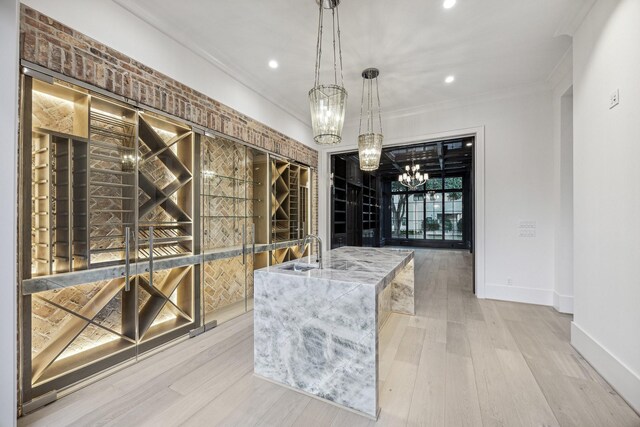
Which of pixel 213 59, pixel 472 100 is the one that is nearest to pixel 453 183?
pixel 472 100

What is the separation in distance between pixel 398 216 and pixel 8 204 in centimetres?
1228

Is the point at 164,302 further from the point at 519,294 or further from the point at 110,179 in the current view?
the point at 519,294

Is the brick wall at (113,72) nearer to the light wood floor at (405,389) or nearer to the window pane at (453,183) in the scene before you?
the light wood floor at (405,389)

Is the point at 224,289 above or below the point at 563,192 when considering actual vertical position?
below

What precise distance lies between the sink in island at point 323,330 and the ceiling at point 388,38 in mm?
2354

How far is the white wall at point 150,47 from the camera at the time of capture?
82.1 inches

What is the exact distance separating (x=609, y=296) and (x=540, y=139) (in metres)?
2.71

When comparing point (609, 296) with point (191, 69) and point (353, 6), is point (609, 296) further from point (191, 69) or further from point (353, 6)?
point (191, 69)

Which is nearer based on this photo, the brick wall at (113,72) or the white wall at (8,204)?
the white wall at (8,204)

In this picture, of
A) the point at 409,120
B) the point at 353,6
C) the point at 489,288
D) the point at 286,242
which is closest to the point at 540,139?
the point at 409,120

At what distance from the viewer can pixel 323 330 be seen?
1898mm

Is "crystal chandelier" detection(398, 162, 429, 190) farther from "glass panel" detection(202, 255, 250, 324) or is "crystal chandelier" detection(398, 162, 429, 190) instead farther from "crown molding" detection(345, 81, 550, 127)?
"glass panel" detection(202, 255, 250, 324)

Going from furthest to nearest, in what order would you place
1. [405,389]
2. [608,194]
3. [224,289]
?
[224,289] < [608,194] < [405,389]

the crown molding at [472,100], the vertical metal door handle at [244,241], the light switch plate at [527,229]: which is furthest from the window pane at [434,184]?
the vertical metal door handle at [244,241]
